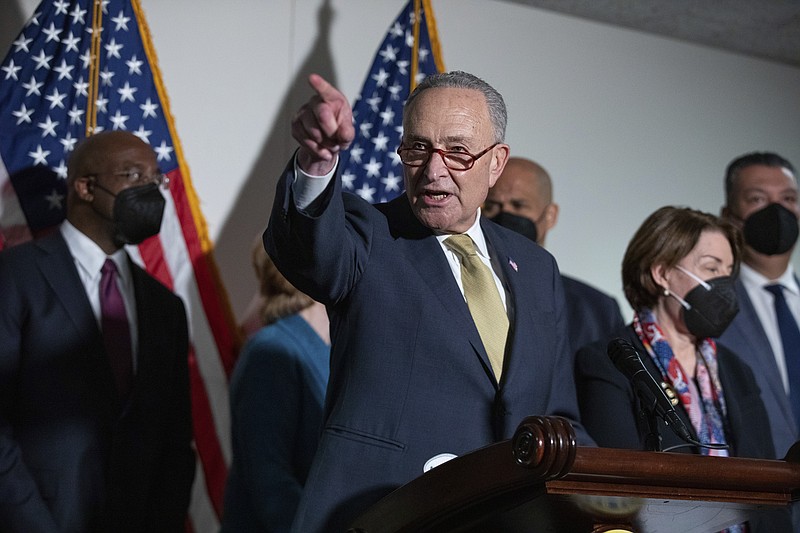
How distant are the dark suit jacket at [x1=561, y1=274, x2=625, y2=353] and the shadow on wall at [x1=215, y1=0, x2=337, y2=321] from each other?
169cm

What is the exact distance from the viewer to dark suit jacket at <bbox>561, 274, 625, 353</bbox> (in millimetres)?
3490

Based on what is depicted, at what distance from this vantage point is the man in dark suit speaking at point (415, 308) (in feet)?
5.97

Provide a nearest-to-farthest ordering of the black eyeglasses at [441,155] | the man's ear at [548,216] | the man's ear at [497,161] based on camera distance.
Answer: the black eyeglasses at [441,155] < the man's ear at [497,161] < the man's ear at [548,216]

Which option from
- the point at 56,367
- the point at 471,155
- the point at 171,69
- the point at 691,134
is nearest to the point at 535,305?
the point at 471,155

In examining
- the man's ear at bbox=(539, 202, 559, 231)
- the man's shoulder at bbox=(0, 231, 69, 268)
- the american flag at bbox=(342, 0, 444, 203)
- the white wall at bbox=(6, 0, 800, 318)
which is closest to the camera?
the man's shoulder at bbox=(0, 231, 69, 268)

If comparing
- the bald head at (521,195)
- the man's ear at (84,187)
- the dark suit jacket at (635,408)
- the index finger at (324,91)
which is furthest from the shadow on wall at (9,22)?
the index finger at (324,91)

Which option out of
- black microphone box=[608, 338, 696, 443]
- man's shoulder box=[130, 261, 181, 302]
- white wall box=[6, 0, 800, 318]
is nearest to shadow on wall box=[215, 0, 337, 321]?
white wall box=[6, 0, 800, 318]

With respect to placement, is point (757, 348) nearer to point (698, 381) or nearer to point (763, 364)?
point (763, 364)

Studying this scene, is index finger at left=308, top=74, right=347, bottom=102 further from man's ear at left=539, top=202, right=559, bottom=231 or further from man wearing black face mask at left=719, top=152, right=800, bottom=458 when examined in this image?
man's ear at left=539, top=202, right=559, bottom=231

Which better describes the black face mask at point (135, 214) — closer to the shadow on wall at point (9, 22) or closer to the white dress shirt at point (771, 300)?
the shadow on wall at point (9, 22)

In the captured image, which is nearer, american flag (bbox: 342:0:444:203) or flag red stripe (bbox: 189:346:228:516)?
flag red stripe (bbox: 189:346:228:516)

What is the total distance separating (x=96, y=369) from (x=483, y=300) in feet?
4.74

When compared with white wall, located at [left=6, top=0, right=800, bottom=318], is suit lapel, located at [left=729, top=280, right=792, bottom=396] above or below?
below

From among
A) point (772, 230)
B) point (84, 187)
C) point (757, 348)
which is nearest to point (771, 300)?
point (772, 230)
